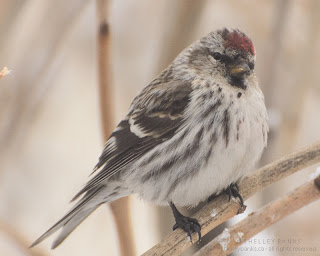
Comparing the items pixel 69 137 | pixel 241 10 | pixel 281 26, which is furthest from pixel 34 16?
pixel 281 26

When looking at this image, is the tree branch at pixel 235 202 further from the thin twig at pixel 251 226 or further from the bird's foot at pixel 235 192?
the thin twig at pixel 251 226

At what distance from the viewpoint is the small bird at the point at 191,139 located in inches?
84.1

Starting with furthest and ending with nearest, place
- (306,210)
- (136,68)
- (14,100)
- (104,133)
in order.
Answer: (136,68) → (306,210) → (14,100) → (104,133)

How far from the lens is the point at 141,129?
2312 millimetres

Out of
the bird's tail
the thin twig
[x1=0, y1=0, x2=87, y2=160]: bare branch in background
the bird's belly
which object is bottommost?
the thin twig

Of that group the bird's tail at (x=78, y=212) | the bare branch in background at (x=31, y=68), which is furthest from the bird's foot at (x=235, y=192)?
the bare branch in background at (x=31, y=68)

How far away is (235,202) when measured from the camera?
2.06 metres

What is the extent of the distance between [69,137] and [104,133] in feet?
5.46

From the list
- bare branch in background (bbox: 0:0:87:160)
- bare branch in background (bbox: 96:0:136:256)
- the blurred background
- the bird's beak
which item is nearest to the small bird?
the bird's beak

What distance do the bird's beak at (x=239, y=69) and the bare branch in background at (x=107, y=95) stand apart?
598 mm

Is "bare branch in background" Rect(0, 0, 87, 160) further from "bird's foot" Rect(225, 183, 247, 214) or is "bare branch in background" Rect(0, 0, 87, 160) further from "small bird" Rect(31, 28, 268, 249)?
"bird's foot" Rect(225, 183, 247, 214)

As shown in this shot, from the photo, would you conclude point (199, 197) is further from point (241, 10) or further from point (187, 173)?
point (241, 10)

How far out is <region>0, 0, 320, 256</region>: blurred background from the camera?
242 cm

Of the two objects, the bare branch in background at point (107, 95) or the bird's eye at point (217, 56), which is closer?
the bare branch in background at point (107, 95)
